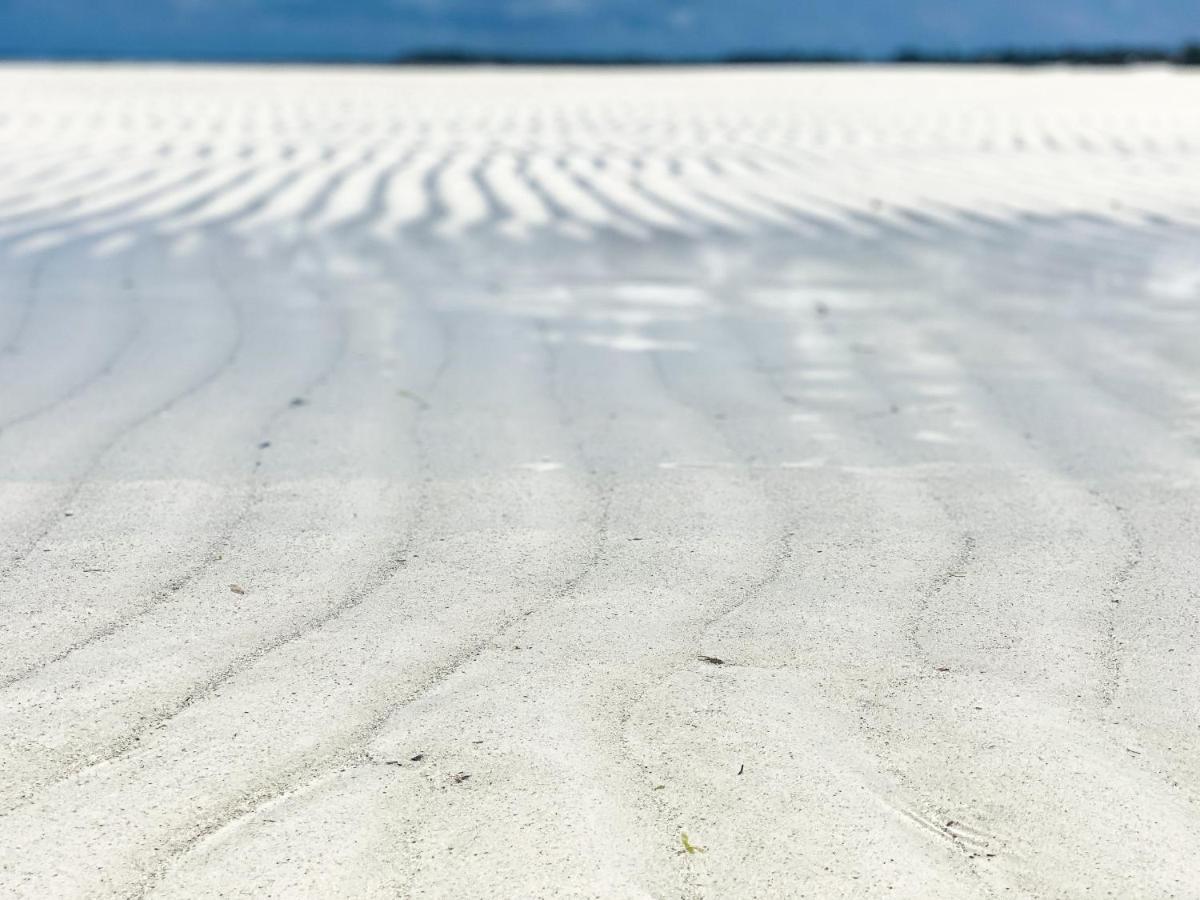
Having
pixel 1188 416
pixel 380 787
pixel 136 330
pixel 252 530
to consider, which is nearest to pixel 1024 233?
pixel 1188 416

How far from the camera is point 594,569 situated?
195 cm

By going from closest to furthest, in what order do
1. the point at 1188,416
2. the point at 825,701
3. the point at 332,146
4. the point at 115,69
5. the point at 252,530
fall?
the point at 825,701 → the point at 252,530 → the point at 1188,416 → the point at 332,146 → the point at 115,69

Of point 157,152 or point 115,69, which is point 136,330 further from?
point 115,69

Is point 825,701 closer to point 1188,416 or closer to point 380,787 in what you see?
point 380,787

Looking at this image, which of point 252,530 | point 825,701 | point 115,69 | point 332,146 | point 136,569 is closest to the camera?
point 825,701

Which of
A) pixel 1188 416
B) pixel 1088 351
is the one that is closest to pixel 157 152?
pixel 1088 351

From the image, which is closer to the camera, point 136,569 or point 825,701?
point 825,701

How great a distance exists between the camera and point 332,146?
25.2ft

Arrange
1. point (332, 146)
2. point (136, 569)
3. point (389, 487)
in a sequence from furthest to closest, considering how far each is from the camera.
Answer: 1. point (332, 146)
2. point (389, 487)
3. point (136, 569)

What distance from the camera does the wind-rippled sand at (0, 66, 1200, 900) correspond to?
133 centimetres

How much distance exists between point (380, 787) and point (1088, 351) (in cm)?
236

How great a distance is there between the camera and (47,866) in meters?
1.26

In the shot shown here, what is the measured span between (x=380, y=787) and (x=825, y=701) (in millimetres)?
519

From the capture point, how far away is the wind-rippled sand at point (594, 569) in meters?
1.33
